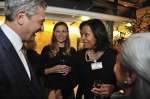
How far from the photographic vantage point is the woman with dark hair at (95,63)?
9.41 feet

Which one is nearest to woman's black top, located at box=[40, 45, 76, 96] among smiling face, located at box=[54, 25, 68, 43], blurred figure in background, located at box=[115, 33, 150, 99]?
smiling face, located at box=[54, 25, 68, 43]

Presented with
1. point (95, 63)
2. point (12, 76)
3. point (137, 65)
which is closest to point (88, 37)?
point (95, 63)

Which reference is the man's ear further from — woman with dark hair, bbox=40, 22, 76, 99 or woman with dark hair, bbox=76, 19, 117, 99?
woman with dark hair, bbox=40, 22, 76, 99


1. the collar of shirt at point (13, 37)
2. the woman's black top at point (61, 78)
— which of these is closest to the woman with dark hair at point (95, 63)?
the woman's black top at point (61, 78)

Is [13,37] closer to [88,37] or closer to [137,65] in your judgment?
[137,65]

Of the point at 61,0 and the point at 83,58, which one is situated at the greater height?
the point at 61,0

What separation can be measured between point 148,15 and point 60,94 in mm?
3434

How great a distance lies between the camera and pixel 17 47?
192 centimetres

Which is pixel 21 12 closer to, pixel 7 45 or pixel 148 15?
pixel 7 45

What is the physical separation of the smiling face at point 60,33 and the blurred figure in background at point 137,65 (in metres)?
2.43

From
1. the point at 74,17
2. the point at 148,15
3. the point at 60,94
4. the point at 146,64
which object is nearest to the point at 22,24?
the point at 146,64

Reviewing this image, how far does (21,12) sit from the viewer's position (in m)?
1.95

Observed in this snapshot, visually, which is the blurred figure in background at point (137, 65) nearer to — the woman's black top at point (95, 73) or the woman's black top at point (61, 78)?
the woman's black top at point (95, 73)

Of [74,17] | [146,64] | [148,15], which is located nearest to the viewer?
[146,64]
